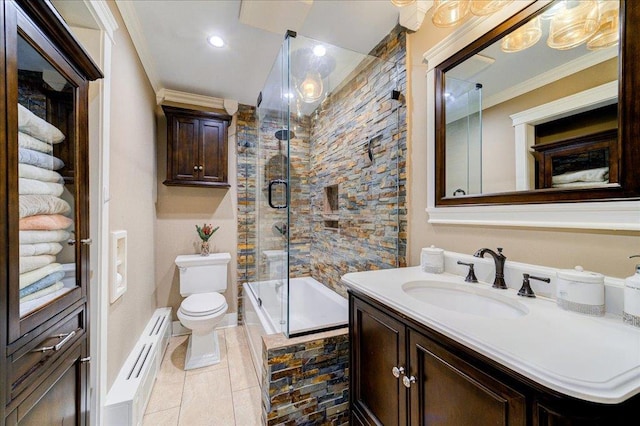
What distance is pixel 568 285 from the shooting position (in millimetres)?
861

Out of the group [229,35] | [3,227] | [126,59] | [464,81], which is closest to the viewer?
[3,227]

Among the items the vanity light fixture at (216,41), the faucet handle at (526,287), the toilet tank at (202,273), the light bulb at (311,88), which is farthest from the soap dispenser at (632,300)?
the toilet tank at (202,273)

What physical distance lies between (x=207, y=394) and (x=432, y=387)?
1.76 meters

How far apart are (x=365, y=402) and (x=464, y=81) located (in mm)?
1758

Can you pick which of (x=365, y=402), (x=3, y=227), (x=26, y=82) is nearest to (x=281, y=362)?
(x=365, y=402)

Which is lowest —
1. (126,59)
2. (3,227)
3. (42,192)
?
(3,227)

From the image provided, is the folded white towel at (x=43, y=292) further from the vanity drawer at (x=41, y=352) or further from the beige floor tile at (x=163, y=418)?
the beige floor tile at (x=163, y=418)

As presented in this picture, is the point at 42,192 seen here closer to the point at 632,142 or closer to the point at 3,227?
the point at 3,227

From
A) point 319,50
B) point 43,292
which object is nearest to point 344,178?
point 319,50

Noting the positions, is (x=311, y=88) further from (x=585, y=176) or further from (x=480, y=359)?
(x=480, y=359)

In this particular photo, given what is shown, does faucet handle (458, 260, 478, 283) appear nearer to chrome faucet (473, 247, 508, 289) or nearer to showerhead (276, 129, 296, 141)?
chrome faucet (473, 247, 508, 289)

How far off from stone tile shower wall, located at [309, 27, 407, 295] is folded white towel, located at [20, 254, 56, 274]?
5.90ft

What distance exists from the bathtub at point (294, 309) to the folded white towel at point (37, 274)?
3.76 ft

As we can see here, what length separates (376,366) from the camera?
1.12 meters
